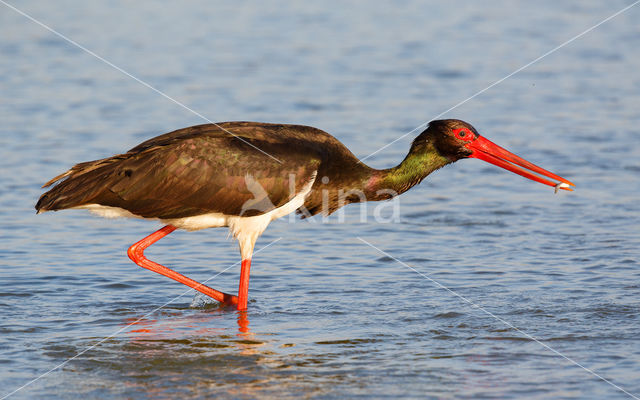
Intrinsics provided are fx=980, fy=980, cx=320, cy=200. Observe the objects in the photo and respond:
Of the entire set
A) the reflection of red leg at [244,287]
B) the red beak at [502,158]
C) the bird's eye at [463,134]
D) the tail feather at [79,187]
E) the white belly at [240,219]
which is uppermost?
the bird's eye at [463,134]

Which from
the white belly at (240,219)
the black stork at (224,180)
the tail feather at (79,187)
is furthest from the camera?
the white belly at (240,219)

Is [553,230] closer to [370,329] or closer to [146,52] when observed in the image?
[370,329]

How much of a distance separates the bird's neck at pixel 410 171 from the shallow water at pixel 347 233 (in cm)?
93

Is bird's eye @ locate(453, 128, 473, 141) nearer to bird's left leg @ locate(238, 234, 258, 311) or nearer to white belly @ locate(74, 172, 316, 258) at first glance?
A: white belly @ locate(74, 172, 316, 258)

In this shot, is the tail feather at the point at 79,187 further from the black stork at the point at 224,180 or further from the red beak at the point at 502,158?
the red beak at the point at 502,158

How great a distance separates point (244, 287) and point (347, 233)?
2.54 metres

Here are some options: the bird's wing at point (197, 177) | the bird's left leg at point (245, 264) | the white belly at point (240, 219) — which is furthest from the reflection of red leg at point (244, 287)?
the bird's wing at point (197, 177)

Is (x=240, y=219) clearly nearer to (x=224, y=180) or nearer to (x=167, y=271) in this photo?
(x=224, y=180)

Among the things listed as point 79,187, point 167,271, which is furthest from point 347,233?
point 79,187

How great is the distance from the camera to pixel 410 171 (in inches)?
368

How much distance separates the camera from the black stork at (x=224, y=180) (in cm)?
859

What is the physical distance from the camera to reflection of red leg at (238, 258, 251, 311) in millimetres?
8898

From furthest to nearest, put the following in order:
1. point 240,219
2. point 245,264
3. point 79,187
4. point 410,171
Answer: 1. point 410,171
2. point 245,264
3. point 240,219
4. point 79,187

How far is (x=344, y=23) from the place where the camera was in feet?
72.1
